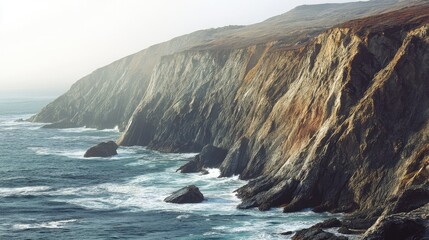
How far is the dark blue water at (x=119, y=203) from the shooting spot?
60.7 m

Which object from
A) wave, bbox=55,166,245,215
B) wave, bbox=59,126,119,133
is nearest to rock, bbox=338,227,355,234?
wave, bbox=55,166,245,215

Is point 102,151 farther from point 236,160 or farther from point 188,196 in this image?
point 188,196

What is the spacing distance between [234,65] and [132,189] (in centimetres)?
4882

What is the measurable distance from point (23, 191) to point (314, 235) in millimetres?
47223

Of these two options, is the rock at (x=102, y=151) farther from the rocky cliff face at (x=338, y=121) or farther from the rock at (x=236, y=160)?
the rock at (x=236, y=160)

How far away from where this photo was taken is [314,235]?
174 feet

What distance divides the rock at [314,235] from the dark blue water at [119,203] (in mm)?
2628

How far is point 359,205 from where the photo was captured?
6378 cm

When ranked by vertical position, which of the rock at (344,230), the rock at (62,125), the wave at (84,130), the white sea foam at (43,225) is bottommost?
the rock at (344,230)

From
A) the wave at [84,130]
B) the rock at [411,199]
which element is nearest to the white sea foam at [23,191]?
the rock at [411,199]

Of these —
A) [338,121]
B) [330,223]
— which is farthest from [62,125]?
[330,223]

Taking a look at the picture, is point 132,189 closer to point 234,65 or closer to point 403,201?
point 403,201

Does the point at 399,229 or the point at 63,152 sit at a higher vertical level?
the point at 63,152

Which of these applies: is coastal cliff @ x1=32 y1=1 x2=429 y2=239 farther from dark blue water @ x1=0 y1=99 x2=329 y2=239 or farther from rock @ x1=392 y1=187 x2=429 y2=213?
dark blue water @ x1=0 y1=99 x2=329 y2=239
